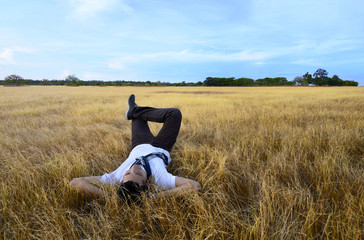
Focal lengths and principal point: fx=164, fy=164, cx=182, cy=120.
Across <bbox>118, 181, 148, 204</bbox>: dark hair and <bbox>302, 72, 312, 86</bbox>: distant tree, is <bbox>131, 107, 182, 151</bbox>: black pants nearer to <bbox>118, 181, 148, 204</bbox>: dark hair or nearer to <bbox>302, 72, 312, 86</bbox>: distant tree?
<bbox>118, 181, 148, 204</bbox>: dark hair

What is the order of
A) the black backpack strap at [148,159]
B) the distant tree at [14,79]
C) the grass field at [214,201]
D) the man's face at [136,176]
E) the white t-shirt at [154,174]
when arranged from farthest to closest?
the distant tree at [14,79] < the black backpack strap at [148,159] < the white t-shirt at [154,174] < the man's face at [136,176] < the grass field at [214,201]

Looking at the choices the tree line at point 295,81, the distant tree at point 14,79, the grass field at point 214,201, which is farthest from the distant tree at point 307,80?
the distant tree at point 14,79

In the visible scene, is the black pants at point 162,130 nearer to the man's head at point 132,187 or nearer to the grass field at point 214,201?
the grass field at point 214,201

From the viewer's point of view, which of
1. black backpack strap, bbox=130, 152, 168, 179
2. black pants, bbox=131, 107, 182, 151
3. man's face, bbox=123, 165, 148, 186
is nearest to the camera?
man's face, bbox=123, 165, 148, 186

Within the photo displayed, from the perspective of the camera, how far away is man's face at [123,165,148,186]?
5.04 ft

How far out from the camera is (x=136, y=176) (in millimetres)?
1573

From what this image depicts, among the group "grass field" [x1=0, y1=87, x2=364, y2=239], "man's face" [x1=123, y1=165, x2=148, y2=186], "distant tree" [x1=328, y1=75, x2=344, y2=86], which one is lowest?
"grass field" [x1=0, y1=87, x2=364, y2=239]

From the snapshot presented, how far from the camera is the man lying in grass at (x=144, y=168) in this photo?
57.8 inches

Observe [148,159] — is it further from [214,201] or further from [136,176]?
[214,201]

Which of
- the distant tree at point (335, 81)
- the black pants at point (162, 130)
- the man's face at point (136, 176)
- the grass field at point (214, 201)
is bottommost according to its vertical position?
the grass field at point (214, 201)

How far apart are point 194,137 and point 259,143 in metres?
1.22

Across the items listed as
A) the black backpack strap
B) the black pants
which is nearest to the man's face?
the black backpack strap

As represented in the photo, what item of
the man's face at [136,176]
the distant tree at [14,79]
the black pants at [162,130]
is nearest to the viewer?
the man's face at [136,176]

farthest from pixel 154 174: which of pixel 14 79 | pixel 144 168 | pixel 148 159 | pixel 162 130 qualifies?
pixel 14 79
